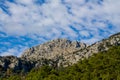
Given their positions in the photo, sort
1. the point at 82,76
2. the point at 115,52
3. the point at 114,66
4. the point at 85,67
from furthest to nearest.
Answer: the point at 115,52, the point at 85,67, the point at 114,66, the point at 82,76

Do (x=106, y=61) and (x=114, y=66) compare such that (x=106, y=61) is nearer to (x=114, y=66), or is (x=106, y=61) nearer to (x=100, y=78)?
(x=114, y=66)

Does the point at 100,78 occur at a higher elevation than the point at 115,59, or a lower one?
lower

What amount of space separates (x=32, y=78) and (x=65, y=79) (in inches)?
534

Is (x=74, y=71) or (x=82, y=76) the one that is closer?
(x=82, y=76)

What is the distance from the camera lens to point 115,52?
15412 centimetres

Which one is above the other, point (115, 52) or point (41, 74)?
point (115, 52)

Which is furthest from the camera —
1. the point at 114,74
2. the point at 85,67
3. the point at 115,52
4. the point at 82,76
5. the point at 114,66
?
the point at 115,52

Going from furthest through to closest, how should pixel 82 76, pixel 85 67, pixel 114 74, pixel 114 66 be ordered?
pixel 85 67, pixel 114 66, pixel 82 76, pixel 114 74

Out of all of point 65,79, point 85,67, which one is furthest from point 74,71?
point 65,79

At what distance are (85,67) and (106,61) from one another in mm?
9757

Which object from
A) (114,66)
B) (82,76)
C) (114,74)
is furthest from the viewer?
(114,66)

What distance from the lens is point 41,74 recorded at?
122m

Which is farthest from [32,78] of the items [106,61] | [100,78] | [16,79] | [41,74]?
[106,61]

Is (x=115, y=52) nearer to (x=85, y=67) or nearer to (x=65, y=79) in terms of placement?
(x=85, y=67)
